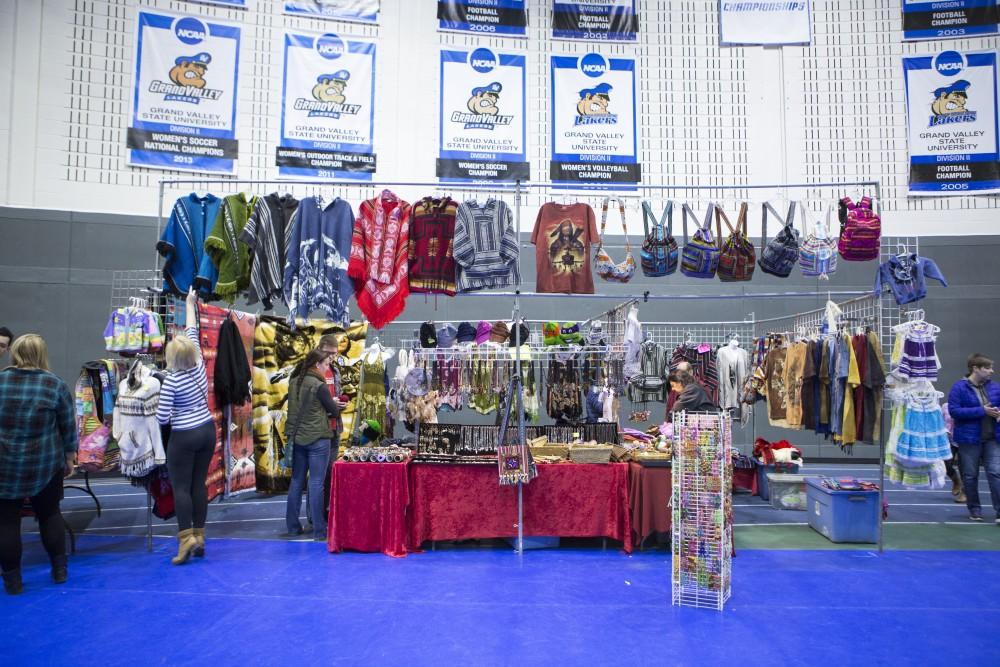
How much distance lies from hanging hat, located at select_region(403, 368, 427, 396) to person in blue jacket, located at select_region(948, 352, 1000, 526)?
5.28m

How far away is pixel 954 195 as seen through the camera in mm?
9070

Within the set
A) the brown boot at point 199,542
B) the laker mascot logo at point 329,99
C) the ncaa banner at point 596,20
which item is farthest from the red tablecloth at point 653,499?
the ncaa banner at point 596,20

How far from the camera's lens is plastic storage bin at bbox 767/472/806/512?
6.59 meters

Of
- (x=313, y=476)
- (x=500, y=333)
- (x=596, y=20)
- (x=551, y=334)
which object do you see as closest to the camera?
(x=313, y=476)

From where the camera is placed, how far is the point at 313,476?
205 inches

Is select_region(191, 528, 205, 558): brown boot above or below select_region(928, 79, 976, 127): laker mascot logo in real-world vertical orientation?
below

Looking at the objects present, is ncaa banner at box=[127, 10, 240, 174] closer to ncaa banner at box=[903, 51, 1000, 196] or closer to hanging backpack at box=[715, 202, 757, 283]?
hanging backpack at box=[715, 202, 757, 283]

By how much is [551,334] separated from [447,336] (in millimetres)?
1252

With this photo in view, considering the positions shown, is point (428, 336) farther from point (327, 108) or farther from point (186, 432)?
point (327, 108)

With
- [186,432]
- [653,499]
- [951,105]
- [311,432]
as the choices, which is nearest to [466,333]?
[311,432]

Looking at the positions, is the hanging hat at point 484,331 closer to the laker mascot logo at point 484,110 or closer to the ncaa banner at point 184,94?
the laker mascot logo at point 484,110

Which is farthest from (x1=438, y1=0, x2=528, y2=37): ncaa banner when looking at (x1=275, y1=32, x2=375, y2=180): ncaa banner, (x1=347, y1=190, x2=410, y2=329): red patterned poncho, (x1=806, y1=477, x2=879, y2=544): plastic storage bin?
(x1=806, y1=477, x2=879, y2=544): plastic storage bin

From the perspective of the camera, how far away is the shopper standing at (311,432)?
509 cm

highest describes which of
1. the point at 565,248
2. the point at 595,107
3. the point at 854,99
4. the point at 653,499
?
the point at 854,99
